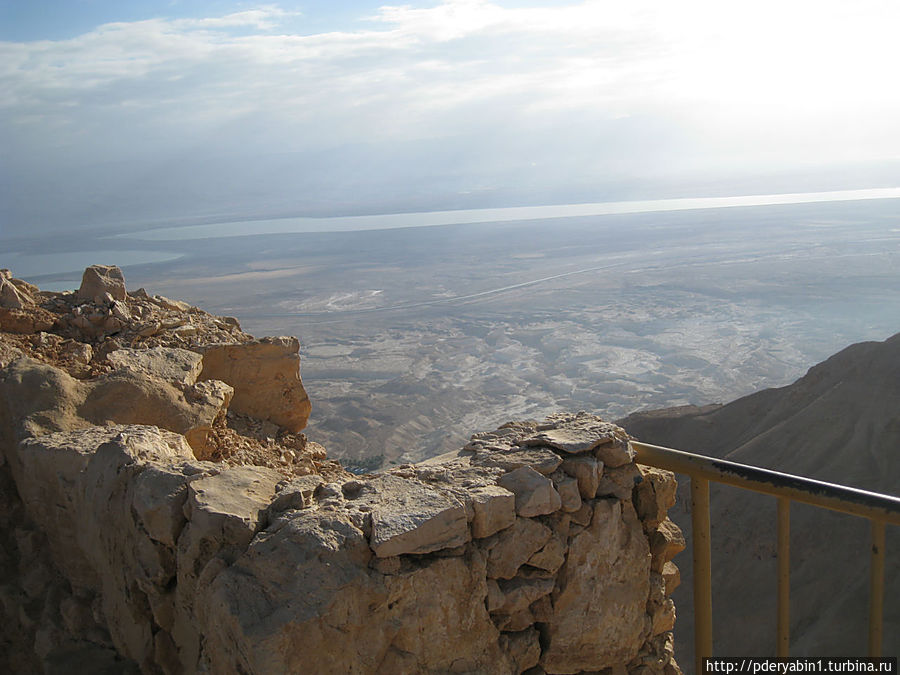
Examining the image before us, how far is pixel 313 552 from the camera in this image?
2057 millimetres

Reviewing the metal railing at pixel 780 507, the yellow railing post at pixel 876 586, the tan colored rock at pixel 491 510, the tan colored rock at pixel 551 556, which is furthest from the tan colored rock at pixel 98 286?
the yellow railing post at pixel 876 586

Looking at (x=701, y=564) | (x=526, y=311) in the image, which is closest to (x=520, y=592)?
(x=701, y=564)

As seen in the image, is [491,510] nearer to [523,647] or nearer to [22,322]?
[523,647]

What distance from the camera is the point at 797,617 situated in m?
10.5

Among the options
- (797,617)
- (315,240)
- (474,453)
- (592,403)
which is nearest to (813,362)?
(592,403)

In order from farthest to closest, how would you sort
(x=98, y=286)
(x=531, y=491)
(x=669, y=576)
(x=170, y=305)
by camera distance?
1. (x=170, y=305)
2. (x=98, y=286)
3. (x=669, y=576)
4. (x=531, y=491)

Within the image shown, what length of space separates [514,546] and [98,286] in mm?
4310

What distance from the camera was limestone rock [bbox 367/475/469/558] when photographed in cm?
209

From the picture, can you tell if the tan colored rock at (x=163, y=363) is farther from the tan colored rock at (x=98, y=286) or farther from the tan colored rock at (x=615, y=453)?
the tan colored rock at (x=615, y=453)

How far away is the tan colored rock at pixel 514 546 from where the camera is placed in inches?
89.8

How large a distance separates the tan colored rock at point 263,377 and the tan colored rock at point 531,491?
2627mm

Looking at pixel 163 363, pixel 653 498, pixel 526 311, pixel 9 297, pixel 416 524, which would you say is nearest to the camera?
pixel 416 524

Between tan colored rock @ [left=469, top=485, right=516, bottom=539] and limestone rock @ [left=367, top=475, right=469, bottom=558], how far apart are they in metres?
0.05

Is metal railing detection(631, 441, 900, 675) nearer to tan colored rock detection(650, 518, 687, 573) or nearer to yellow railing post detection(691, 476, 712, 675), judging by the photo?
yellow railing post detection(691, 476, 712, 675)
